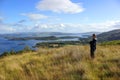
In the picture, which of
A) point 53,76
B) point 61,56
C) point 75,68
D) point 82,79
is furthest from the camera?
point 61,56

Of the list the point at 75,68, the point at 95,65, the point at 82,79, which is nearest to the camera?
the point at 82,79

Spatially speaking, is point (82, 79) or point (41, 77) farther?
point (41, 77)

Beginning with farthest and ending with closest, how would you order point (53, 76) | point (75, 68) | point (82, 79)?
point (75, 68) < point (53, 76) < point (82, 79)

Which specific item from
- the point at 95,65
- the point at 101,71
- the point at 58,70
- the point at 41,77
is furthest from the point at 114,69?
the point at 41,77

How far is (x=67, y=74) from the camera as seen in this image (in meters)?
6.94

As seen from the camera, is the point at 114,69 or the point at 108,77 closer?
the point at 108,77

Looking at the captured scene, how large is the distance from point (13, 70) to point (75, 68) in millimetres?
2719

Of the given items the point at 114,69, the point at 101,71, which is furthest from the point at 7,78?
the point at 114,69

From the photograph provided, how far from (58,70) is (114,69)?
212cm

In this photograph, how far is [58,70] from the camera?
7.71 m

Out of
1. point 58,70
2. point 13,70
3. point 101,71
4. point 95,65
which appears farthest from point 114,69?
point 13,70

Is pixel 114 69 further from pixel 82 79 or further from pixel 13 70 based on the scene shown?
pixel 13 70

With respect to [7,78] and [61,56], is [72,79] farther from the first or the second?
[61,56]

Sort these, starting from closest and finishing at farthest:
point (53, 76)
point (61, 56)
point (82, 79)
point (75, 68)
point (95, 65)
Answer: point (82, 79), point (53, 76), point (75, 68), point (95, 65), point (61, 56)
